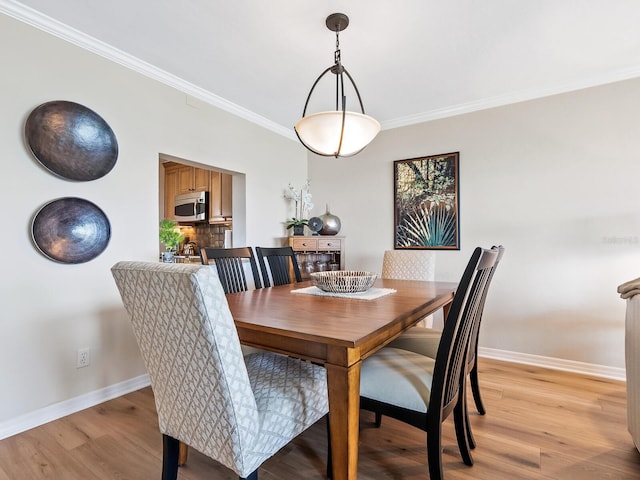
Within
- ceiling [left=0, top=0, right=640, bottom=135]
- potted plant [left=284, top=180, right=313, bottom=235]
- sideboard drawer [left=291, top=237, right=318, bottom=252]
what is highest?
ceiling [left=0, top=0, right=640, bottom=135]

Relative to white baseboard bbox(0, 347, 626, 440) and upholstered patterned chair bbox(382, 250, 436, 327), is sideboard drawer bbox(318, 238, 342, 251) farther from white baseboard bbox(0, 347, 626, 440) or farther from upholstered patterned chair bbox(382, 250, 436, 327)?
white baseboard bbox(0, 347, 626, 440)

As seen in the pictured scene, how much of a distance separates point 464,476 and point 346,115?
5.82 ft

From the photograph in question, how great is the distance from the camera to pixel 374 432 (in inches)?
72.1

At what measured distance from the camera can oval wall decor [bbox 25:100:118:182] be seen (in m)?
1.93

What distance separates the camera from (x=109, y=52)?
2242mm

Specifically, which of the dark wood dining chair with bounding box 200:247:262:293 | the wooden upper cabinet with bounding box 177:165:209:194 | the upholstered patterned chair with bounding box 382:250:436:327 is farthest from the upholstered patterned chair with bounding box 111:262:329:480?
the wooden upper cabinet with bounding box 177:165:209:194

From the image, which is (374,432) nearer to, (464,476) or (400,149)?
(464,476)

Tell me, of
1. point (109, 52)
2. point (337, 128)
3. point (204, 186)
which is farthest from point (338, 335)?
point (204, 186)

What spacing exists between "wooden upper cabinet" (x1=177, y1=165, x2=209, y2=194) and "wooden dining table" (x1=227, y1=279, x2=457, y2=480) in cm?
315

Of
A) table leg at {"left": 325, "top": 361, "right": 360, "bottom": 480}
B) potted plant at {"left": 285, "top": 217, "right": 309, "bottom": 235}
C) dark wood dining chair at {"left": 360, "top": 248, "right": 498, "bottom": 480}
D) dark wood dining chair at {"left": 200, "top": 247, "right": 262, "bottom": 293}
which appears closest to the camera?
table leg at {"left": 325, "top": 361, "right": 360, "bottom": 480}

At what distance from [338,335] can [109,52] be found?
2.43 meters

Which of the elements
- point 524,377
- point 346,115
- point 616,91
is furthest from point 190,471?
point 616,91

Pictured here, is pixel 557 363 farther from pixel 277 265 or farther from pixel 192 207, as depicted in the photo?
pixel 192 207

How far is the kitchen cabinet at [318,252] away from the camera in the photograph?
3574 mm
